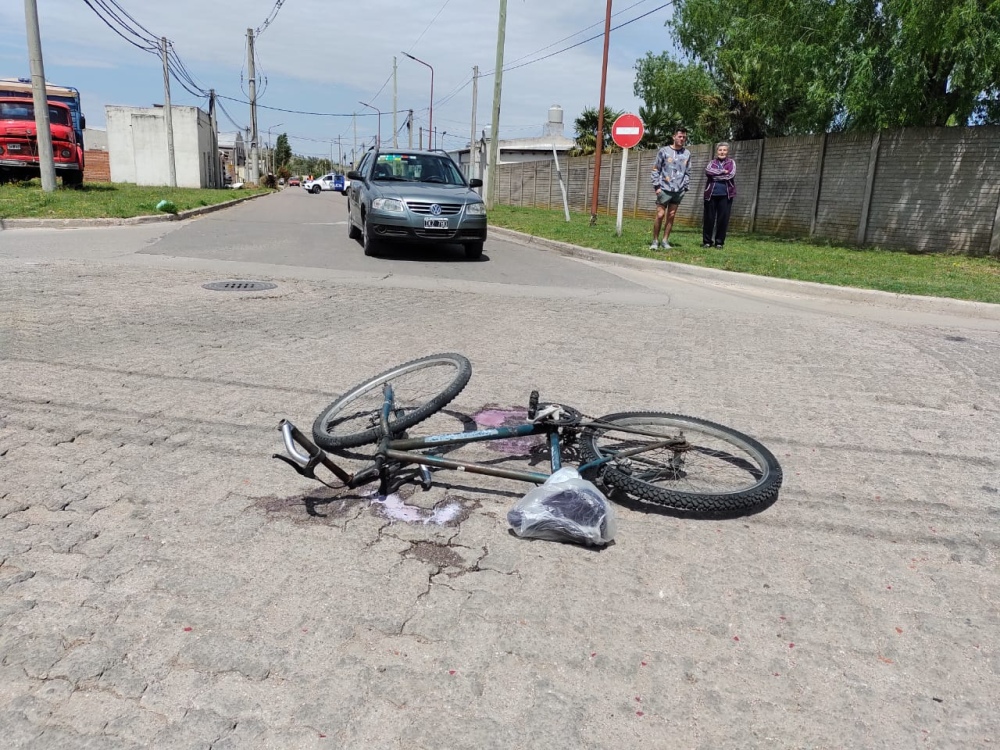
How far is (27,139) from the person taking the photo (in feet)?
76.3

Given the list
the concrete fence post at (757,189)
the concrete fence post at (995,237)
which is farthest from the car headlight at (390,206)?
the concrete fence post at (757,189)

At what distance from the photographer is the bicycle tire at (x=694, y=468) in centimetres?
323

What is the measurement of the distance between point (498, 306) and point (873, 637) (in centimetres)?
597

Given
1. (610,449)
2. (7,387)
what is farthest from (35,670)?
(7,387)

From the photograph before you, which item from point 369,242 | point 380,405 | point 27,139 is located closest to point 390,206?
point 369,242

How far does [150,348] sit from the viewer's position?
5.67 m

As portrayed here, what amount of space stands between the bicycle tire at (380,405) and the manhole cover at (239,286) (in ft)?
15.8

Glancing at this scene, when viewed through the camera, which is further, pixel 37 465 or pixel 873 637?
pixel 37 465

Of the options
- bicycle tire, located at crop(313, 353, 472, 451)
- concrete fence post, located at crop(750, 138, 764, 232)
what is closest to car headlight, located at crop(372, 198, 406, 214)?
bicycle tire, located at crop(313, 353, 472, 451)

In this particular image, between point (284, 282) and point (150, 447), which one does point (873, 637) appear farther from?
point (284, 282)

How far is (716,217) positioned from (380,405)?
38.2 feet

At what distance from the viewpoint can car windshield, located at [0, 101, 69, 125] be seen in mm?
23484

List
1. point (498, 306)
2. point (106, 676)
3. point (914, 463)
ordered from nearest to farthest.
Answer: point (106, 676)
point (914, 463)
point (498, 306)

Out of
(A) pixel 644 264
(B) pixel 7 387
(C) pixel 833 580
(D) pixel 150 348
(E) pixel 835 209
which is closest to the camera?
(C) pixel 833 580
